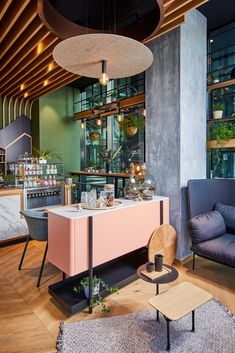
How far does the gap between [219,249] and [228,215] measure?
0.69 meters

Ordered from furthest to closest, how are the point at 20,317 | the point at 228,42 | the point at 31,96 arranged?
1. the point at 31,96
2. the point at 228,42
3. the point at 20,317

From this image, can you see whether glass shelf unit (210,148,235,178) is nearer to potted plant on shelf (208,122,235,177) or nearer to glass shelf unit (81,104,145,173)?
potted plant on shelf (208,122,235,177)

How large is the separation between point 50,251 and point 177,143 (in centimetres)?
220

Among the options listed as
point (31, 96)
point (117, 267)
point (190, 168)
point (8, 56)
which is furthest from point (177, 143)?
point (31, 96)

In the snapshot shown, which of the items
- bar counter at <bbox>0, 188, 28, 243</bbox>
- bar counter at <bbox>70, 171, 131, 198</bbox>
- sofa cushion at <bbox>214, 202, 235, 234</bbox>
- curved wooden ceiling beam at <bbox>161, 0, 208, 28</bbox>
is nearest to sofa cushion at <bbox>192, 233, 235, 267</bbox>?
sofa cushion at <bbox>214, 202, 235, 234</bbox>

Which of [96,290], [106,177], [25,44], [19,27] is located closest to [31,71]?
[25,44]

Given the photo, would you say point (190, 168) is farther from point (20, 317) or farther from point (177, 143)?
point (20, 317)

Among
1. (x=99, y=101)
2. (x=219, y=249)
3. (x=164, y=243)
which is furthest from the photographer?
(x=99, y=101)

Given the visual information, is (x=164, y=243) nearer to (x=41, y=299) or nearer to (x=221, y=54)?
(x=41, y=299)

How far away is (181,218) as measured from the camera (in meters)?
3.53

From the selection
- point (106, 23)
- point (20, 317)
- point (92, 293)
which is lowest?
point (20, 317)

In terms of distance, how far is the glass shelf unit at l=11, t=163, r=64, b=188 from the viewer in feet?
15.0

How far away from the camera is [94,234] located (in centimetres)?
247

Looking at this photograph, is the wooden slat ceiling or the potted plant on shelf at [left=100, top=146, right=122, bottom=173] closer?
the wooden slat ceiling
